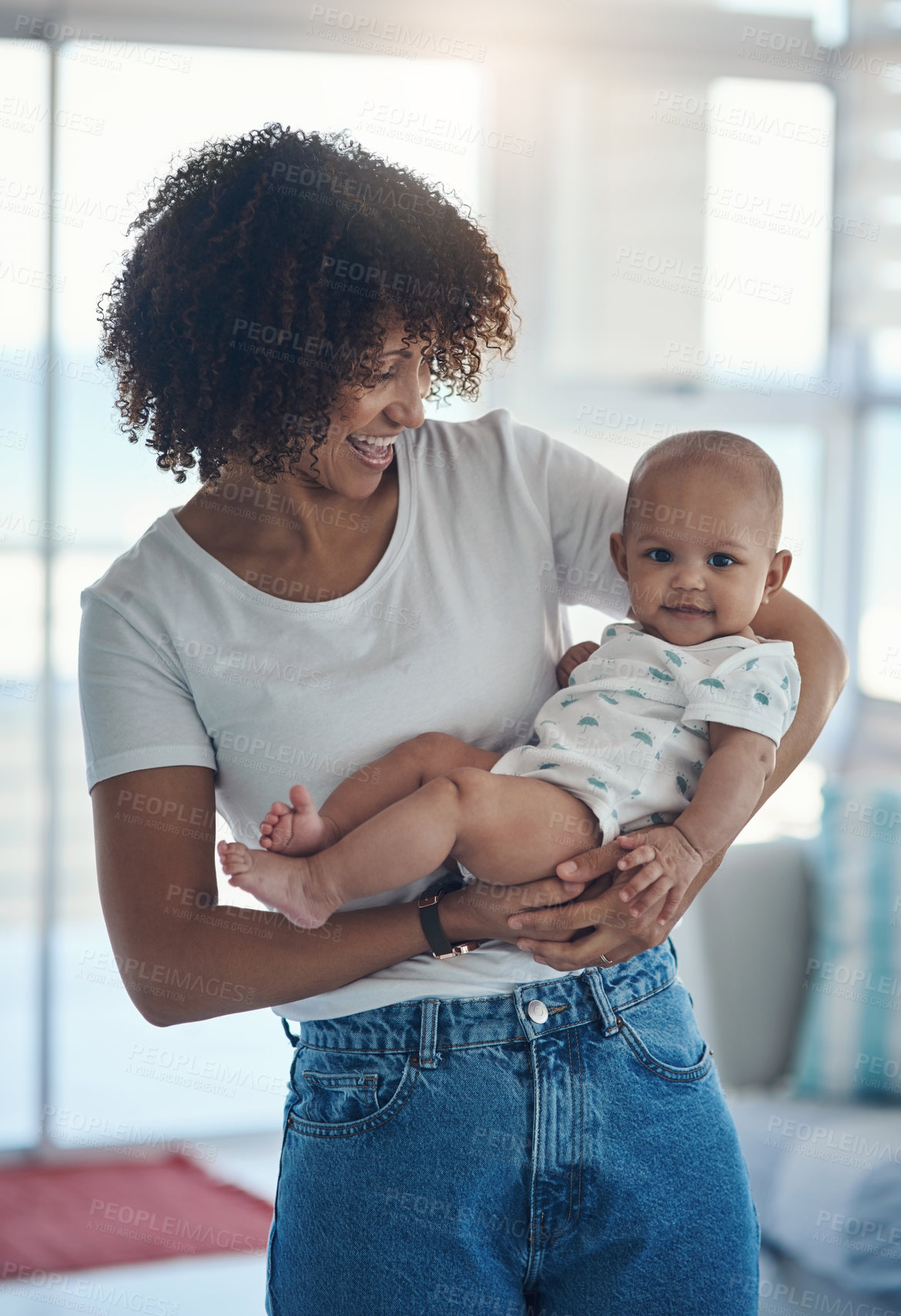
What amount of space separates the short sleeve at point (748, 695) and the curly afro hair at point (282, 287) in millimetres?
453

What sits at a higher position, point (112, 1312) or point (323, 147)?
point (323, 147)

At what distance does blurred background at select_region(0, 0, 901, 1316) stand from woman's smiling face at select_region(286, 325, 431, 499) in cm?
177

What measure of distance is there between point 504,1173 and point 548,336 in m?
2.57

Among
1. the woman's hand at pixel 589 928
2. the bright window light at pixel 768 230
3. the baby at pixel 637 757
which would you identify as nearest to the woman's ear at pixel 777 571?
the baby at pixel 637 757

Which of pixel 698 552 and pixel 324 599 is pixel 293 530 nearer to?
pixel 324 599

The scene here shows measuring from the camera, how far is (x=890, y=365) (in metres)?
3.39

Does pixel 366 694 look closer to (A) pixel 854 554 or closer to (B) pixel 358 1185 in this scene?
(B) pixel 358 1185

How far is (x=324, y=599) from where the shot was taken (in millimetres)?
1215

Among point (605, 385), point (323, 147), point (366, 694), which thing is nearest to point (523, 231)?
point (605, 385)

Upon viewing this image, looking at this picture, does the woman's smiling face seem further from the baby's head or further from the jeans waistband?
the jeans waistband

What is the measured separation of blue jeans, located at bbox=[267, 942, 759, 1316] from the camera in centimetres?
107

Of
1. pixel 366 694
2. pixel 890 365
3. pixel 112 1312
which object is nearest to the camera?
pixel 366 694

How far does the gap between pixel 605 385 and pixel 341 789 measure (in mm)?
2352

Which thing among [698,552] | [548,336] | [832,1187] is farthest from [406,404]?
[548,336]
